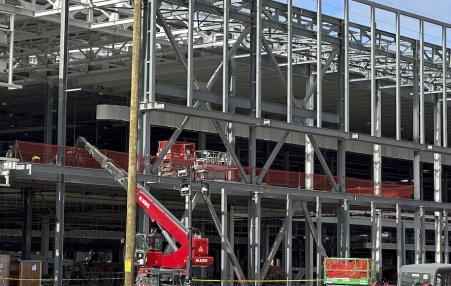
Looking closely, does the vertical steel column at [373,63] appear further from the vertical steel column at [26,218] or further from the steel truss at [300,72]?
the vertical steel column at [26,218]

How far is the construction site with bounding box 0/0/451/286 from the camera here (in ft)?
121

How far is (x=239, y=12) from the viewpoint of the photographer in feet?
144

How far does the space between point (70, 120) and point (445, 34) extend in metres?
33.2

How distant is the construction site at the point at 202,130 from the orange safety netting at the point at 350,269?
0.07 metres

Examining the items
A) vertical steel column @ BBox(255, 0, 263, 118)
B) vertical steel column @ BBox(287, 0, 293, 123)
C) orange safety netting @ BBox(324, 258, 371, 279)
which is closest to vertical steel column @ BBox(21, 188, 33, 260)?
vertical steel column @ BBox(255, 0, 263, 118)

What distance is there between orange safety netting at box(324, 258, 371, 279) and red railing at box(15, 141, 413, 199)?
18.4 feet

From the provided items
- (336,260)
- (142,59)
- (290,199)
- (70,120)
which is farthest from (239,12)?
(70,120)

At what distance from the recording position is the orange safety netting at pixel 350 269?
42.8m

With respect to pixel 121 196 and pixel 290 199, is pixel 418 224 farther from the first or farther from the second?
pixel 121 196

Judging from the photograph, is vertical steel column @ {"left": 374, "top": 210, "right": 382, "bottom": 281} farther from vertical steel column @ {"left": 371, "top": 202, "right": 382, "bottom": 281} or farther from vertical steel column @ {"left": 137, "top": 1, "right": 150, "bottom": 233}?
vertical steel column @ {"left": 137, "top": 1, "right": 150, "bottom": 233}

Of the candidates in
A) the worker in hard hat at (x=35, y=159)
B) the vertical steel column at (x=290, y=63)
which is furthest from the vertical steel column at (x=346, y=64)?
the worker in hard hat at (x=35, y=159)

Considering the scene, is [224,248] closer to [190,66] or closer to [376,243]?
[190,66]

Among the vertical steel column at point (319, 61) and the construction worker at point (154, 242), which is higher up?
the vertical steel column at point (319, 61)

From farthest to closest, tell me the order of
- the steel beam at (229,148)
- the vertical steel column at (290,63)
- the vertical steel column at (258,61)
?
the vertical steel column at (290,63)
the vertical steel column at (258,61)
the steel beam at (229,148)
